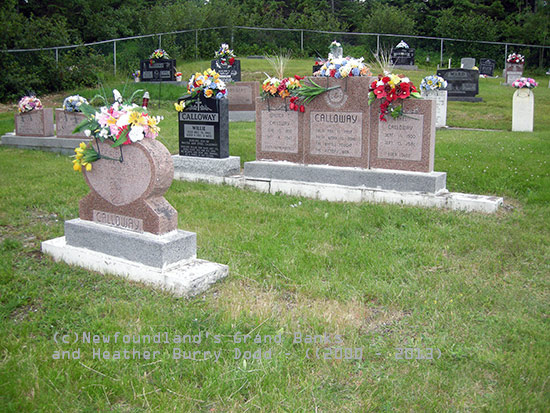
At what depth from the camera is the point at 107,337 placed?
3.51m

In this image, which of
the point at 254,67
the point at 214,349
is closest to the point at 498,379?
the point at 214,349

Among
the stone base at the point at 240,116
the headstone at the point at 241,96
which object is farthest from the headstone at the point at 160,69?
the stone base at the point at 240,116

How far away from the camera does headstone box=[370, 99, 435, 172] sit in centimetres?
711

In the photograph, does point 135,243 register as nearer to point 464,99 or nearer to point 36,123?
point 36,123

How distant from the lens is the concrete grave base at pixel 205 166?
28.5ft

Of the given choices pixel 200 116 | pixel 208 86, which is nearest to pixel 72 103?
pixel 200 116

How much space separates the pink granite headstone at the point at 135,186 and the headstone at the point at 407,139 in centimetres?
365

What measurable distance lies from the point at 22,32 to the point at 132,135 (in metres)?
21.0

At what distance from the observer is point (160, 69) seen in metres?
20.6

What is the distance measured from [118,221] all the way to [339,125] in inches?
155

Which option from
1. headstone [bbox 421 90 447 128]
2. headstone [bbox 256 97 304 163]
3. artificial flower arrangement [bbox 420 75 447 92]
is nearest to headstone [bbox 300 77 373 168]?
headstone [bbox 256 97 304 163]

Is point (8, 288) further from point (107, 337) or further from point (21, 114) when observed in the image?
point (21, 114)

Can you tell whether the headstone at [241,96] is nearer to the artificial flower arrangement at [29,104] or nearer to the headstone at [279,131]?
the artificial flower arrangement at [29,104]

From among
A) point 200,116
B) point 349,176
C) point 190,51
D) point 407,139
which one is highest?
point 190,51
